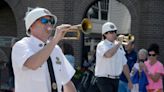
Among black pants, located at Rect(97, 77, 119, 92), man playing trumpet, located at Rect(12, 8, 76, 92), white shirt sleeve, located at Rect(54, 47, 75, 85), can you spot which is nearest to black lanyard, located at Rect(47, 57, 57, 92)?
man playing trumpet, located at Rect(12, 8, 76, 92)

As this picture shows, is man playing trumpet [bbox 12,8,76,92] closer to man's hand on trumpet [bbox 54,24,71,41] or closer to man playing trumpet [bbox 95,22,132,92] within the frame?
man's hand on trumpet [bbox 54,24,71,41]

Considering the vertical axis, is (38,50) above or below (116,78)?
above

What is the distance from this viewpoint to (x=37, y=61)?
3.66 meters

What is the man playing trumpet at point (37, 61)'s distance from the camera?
3732 millimetres

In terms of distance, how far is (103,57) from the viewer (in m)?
8.28

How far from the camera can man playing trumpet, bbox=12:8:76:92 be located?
3.73 m

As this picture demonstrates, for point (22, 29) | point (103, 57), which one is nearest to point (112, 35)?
point (103, 57)

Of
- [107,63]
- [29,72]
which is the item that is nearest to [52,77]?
[29,72]

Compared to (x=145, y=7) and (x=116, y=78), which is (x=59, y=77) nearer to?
(x=116, y=78)

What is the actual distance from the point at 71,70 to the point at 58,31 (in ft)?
2.06

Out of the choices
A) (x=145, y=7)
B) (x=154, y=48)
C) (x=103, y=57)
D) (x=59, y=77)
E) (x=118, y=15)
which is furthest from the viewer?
(x=118, y=15)

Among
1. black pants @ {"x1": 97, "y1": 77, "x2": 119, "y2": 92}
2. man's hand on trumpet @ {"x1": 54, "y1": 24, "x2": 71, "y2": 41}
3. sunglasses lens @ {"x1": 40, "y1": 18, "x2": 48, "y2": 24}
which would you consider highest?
sunglasses lens @ {"x1": 40, "y1": 18, "x2": 48, "y2": 24}

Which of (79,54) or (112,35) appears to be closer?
(112,35)

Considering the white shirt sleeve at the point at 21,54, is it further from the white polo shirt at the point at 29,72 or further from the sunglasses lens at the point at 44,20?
the sunglasses lens at the point at 44,20
